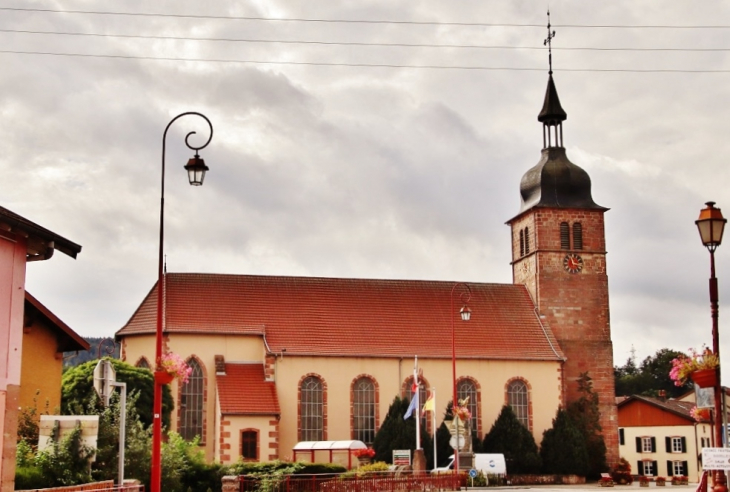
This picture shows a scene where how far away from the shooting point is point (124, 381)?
4497 centimetres

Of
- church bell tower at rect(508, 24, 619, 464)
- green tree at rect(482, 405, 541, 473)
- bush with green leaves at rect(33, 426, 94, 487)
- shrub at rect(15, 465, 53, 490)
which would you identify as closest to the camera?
shrub at rect(15, 465, 53, 490)

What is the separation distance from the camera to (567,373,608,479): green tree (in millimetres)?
56219

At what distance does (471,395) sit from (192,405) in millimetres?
14664

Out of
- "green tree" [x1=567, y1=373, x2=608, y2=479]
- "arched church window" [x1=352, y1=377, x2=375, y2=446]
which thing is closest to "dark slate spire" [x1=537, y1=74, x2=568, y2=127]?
"green tree" [x1=567, y1=373, x2=608, y2=479]

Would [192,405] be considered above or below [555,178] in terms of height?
below

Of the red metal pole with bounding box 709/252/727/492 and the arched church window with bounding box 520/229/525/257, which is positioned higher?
the arched church window with bounding box 520/229/525/257

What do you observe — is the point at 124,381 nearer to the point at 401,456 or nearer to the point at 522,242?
the point at 401,456

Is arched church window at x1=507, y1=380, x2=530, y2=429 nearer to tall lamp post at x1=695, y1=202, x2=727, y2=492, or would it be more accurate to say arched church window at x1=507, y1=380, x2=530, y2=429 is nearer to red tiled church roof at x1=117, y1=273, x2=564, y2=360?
red tiled church roof at x1=117, y1=273, x2=564, y2=360

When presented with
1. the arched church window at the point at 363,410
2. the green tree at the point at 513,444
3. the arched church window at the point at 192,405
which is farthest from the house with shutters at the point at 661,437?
the arched church window at the point at 192,405

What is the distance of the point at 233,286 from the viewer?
5659 cm

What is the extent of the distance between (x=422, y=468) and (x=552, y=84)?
28703mm

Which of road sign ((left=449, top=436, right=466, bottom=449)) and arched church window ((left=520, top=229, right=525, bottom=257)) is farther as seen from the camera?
arched church window ((left=520, top=229, right=525, bottom=257))

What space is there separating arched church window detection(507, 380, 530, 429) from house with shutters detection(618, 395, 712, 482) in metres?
22.2

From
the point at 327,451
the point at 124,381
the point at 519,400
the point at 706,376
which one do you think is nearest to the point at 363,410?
the point at 327,451
